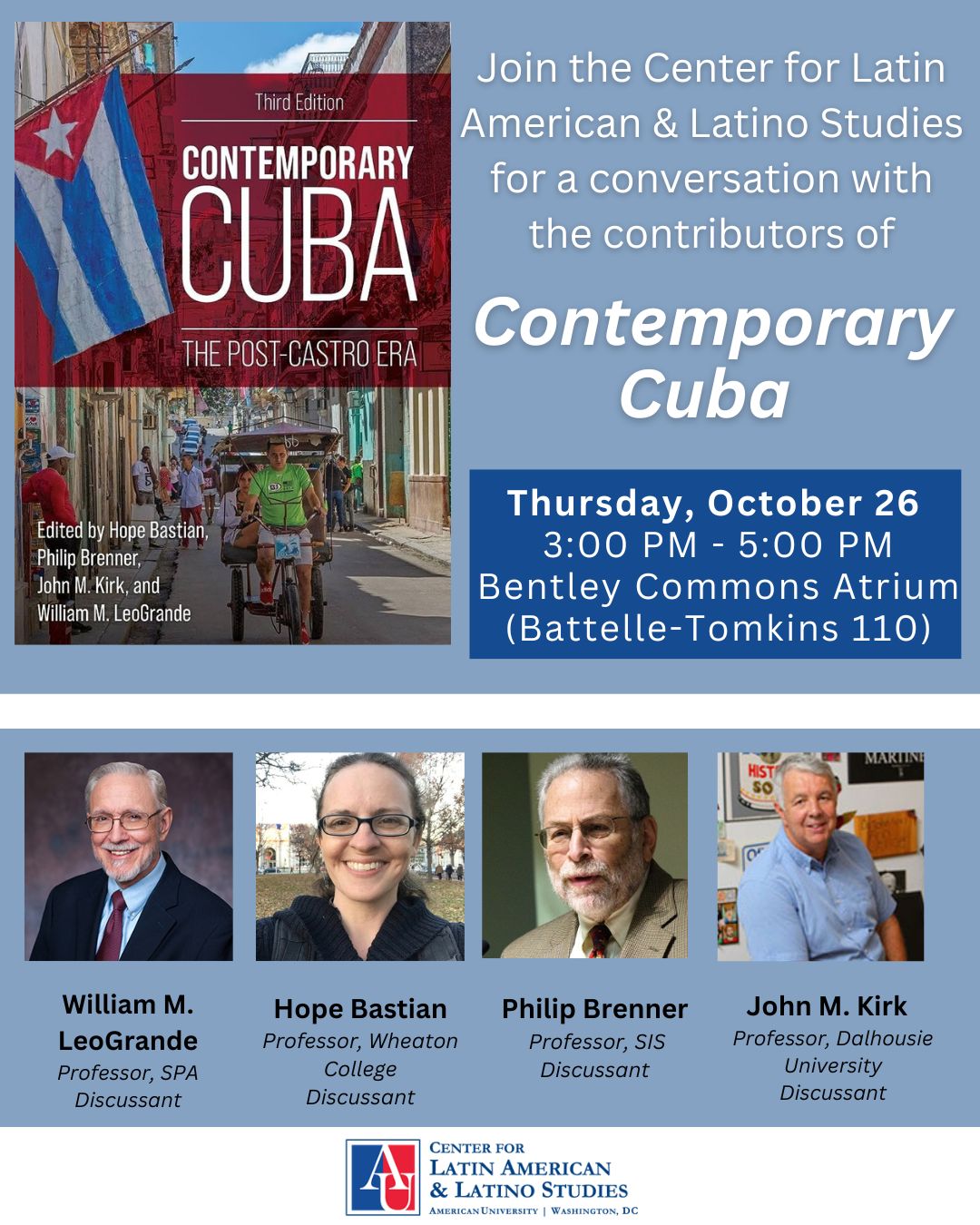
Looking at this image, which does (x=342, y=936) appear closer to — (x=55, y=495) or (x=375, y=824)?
(x=375, y=824)

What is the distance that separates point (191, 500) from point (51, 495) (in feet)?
1.87

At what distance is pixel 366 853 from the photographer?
7.05 metres

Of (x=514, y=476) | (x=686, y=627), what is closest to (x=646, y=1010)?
(x=686, y=627)

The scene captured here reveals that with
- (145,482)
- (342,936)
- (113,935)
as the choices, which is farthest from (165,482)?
(342,936)

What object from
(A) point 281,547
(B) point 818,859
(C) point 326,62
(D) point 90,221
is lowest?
(B) point 818,859

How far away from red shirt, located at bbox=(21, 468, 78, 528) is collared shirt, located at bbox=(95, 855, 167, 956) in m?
1.44

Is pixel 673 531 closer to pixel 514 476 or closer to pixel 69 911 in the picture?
pixel 514 476

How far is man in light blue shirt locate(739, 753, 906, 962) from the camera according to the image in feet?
22.8

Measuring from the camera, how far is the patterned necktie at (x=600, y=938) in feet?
23.2

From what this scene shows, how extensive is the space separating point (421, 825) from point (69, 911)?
1356 millimetres

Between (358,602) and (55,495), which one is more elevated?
(55,495)

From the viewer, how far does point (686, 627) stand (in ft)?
23.8

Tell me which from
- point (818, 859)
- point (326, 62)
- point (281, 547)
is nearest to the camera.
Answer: point (818, 859)
